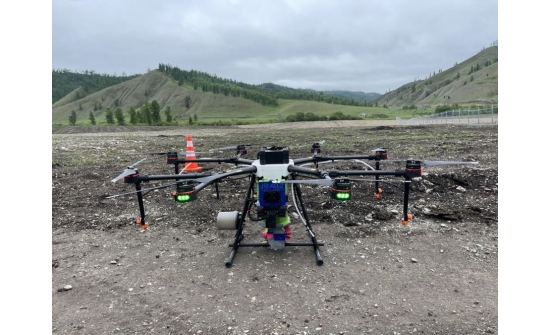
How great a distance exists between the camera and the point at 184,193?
3.81m

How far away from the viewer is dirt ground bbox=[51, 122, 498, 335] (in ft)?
12.5

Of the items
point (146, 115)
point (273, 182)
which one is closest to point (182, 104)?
point (146, 115)

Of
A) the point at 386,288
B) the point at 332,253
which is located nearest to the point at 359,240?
the point at 332,253

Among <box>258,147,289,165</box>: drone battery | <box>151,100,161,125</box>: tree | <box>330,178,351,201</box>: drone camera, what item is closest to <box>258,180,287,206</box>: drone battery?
<box>258,147,289,165</box>: drone battery

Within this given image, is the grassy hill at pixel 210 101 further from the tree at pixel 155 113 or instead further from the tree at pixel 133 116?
the tree at pixel 155 113

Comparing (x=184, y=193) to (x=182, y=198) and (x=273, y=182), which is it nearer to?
(x=182, y=198)

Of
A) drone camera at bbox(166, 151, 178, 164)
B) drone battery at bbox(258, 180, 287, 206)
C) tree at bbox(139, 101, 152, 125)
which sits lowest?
drone battery at bbox(258, 180, 287, 206)

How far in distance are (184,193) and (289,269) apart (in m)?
2.15

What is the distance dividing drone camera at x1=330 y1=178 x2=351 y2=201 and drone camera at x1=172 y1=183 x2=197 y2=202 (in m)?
1.73

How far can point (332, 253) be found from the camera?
5402 millimetres

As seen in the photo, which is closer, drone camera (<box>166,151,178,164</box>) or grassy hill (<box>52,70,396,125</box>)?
drone camera (<box>166,151,178,164</box>)

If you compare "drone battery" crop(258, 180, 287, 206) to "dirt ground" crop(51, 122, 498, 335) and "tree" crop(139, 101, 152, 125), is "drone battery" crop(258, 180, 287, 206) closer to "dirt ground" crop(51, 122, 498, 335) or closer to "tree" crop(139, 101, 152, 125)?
"dirt ground" crop(51, 122, 498, 335)

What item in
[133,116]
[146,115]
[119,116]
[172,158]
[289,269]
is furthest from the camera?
[119,116]

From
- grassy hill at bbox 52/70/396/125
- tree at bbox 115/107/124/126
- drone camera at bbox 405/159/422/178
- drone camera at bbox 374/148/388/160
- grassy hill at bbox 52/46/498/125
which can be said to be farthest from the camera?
grassy hill at bbox 52/70/396/125
